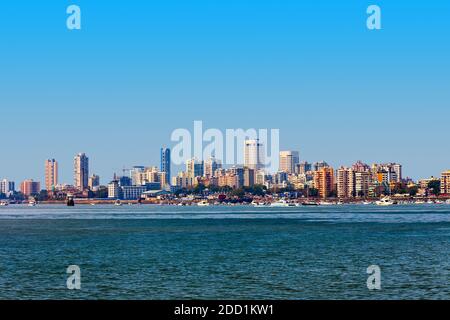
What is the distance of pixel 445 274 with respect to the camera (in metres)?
46.5

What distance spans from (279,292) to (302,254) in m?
21.5

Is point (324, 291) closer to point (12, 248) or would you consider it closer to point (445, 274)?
point (445, 274)

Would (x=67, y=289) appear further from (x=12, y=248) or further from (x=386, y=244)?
(x=386, y=244)

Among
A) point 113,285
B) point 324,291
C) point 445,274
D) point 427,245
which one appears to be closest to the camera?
point 324,291

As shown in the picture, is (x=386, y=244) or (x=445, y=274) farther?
(x=386, y=244)
